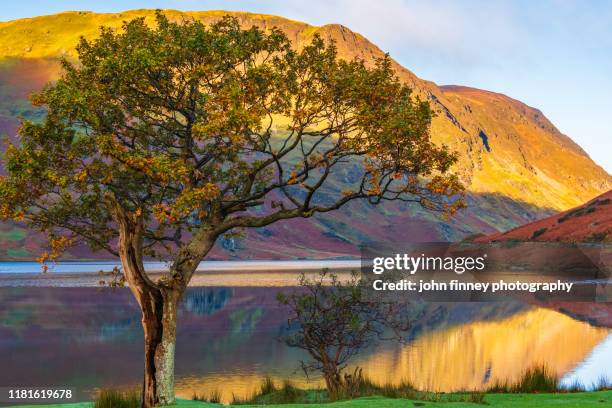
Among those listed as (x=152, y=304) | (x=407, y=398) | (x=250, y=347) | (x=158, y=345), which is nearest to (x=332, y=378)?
(x=407, y=398)

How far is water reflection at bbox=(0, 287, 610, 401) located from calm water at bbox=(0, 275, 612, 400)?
7 centimetres

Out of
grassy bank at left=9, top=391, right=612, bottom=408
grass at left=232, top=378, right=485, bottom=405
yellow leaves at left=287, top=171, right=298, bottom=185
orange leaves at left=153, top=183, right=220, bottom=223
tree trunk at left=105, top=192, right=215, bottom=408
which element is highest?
yellow leaves at left=287, top=171, right=298, bottom=185

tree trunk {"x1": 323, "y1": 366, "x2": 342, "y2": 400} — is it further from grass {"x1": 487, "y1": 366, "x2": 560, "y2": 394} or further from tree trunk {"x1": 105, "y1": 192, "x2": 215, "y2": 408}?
tree trunk {"x1": 105, "y1": 192, "x2": 215, "y2": 408}

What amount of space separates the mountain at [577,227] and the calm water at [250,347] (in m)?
31.7

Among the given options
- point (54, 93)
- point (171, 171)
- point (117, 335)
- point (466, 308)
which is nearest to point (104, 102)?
point (54, 93)

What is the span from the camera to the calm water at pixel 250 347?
128 ft

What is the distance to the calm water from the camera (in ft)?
128

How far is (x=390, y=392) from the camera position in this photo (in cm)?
2600

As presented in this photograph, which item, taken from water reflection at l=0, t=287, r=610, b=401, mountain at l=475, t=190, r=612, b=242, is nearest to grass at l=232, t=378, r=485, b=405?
water reflection at l=0, t=287, r=610, b=401

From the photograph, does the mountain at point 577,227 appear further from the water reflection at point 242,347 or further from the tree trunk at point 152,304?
the tree trunk at point 152,304

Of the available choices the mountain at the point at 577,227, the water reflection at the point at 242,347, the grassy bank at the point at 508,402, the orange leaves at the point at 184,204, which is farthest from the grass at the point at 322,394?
the mountain at the point at 577,227

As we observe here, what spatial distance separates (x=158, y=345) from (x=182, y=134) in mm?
7019

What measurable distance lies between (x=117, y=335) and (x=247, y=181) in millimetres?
32539

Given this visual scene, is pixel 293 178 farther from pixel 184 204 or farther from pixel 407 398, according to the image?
pixel 407 398
